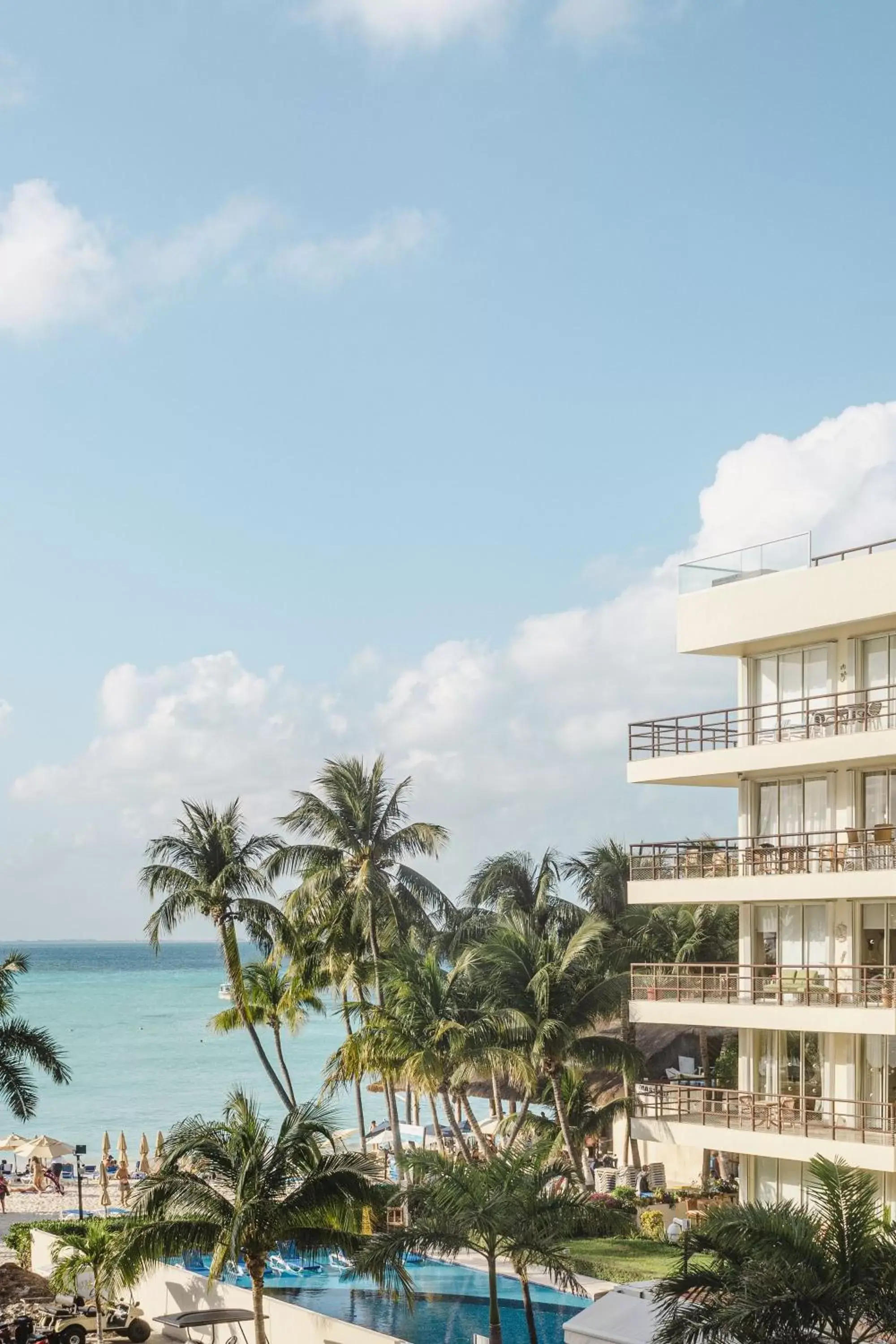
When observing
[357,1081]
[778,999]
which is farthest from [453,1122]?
[778,999]

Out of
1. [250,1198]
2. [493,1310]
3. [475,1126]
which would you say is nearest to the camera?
[250,1198]

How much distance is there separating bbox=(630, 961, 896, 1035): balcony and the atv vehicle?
434 inches

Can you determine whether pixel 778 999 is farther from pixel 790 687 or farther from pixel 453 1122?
pixel 453 1122

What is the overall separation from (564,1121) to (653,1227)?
18.1ft

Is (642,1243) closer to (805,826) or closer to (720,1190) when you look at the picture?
(720,1190)

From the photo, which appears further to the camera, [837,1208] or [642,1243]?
[642,1243]

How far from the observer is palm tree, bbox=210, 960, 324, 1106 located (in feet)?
149

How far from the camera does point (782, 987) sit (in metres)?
30.8

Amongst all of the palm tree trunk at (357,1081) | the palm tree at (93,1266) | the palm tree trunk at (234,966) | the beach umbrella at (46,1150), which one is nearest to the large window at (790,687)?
the palm tree trunk at (357,1081)

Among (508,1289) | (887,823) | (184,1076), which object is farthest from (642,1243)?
(184,1076)

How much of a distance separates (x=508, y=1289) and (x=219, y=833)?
1588 centimetres

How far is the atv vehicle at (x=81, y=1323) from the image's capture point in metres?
30.1

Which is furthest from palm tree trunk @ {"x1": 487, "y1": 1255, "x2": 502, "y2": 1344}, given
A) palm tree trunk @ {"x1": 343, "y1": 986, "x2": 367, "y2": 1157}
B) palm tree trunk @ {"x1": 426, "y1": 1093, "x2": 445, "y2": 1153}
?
palm tree trunk @ {"x1": 426, "y1": 1093, "x2": 445, "y2": 1153}

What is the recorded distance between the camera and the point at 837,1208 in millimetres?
19578
